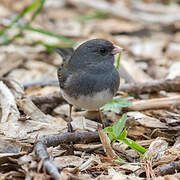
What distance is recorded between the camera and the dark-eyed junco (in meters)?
3.26

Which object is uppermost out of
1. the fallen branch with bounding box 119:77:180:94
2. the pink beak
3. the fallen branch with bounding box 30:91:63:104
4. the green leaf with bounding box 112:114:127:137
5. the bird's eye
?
the pink beak

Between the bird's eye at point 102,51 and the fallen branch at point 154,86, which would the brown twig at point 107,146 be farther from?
the fallen branch at point 154,86

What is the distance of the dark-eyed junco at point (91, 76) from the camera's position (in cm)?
326

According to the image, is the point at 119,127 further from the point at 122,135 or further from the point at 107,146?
the point at 107,146

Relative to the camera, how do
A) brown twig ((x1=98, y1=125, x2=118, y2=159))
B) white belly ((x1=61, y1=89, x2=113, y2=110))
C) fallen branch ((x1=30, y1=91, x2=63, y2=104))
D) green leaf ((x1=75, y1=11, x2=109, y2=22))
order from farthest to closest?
green leaf ((x1=75, y1=11, x2=109, y2=22)), fallen branch ((x1=30, y1=91, x2=63, y2=104)), white belly ((x1=61, y1=89, x2=113, y2=110)), brown twig ((x1=98, y1=125, x2=118, y2=159))

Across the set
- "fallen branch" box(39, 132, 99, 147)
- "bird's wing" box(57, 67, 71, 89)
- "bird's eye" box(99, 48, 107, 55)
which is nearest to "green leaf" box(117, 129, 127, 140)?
"fallen branch" box(39, 132, 99, 147)

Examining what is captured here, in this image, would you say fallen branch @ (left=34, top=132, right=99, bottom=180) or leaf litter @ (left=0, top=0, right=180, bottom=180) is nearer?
fallen branch @ (left=34, top=132, right=99, bottom=180)

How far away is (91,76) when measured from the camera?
3367 mm

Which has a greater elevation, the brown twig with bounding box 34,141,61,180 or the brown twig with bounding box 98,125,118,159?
the brown twig with bounding box 34,141,61,180

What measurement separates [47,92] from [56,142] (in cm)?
134

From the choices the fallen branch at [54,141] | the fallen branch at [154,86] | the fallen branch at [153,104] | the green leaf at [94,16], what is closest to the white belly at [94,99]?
the fallen branch at [54,141]

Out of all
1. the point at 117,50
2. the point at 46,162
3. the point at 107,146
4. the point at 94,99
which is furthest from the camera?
the point at 117,50

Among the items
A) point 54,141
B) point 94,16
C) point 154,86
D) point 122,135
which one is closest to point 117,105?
point 154,86

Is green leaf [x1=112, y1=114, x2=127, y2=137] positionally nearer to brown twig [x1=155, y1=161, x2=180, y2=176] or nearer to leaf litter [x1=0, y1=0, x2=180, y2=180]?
leaf litter [x1=0, y1=0, x2=180, y2=180]
